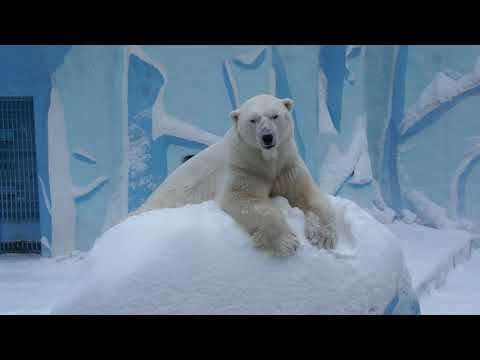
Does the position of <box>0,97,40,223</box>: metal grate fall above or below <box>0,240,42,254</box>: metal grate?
above

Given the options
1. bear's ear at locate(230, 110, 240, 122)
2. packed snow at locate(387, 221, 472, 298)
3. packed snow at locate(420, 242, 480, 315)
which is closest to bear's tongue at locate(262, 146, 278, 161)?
bear's ear at locate(230, 110, 240, 122)

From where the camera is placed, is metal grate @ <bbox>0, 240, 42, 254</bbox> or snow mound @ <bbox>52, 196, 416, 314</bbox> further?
metal grate @ <bbox>0, 240, 42, 254</bbox>

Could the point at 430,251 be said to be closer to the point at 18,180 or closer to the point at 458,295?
the point at 458,295

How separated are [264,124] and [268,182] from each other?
40 cm

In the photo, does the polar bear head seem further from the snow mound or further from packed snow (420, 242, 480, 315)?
packed snow (420, 242, 480, 315)

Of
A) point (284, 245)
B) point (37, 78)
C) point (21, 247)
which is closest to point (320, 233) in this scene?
point (284, 245)

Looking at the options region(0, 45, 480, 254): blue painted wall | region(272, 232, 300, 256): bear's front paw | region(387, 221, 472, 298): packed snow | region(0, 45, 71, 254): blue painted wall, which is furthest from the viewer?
region(0, 45, 71, 254): blue painted wall

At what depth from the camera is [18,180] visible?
746 centimetres

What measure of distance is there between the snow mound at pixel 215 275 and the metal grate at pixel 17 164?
5.01 meters

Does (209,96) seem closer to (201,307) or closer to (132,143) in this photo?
(132,143)

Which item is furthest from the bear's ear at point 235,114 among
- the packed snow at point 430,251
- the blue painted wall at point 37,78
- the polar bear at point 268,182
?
the blue painted wall at point 37,78

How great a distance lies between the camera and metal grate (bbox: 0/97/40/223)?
7359 mm

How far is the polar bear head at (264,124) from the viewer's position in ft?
8.75

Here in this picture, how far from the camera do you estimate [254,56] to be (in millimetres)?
6906
